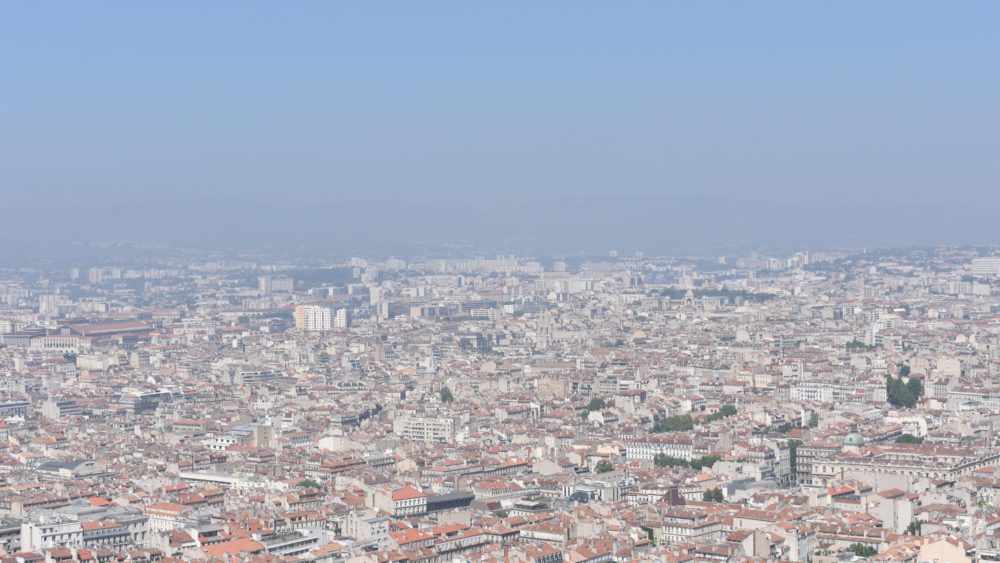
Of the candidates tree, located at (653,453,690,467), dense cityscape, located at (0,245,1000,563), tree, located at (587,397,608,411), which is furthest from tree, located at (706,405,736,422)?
tree, located at (653,453,690,467)

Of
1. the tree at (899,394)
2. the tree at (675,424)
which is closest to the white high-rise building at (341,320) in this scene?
the tree at (899,394)

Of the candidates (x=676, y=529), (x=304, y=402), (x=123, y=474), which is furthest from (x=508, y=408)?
(x=676, y=529)

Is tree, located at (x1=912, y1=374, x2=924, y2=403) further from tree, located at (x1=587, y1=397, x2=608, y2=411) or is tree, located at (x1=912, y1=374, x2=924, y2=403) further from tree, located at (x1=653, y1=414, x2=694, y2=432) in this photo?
tree, located at (x1=587, y1=397, x2=608, y2=411)

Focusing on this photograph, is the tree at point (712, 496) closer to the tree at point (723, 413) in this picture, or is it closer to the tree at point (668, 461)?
the tree at point (668, 461)

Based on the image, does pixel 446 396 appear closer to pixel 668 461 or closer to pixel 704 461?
pixel 668 461

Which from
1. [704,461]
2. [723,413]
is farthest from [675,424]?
[704,461]
